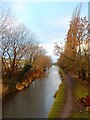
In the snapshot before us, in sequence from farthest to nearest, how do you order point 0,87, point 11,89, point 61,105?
point 11,89 → point 0,87 → point 61,105

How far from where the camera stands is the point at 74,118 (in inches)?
656

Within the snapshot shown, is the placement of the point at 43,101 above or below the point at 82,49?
below

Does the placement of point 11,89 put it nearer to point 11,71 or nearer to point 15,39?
point 11,71

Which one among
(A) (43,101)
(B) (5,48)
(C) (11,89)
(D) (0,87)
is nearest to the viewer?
(A) (43,101)

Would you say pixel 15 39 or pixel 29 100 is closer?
pixel 29 100

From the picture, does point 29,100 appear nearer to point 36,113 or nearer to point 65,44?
point 36,113

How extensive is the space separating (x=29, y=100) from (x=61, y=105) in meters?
8.05

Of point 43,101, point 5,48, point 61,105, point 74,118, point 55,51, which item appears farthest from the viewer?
point 55,51

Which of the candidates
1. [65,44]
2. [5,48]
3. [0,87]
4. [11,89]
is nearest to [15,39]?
[5,48]

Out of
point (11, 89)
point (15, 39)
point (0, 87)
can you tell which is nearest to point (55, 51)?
point (15, 39)

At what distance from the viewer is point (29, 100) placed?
2862 cm

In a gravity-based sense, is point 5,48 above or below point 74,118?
above

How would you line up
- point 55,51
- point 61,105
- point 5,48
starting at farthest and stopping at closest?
point 55,51
point 5,48
point 61,105

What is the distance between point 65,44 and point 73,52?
Result: 2.62 m
